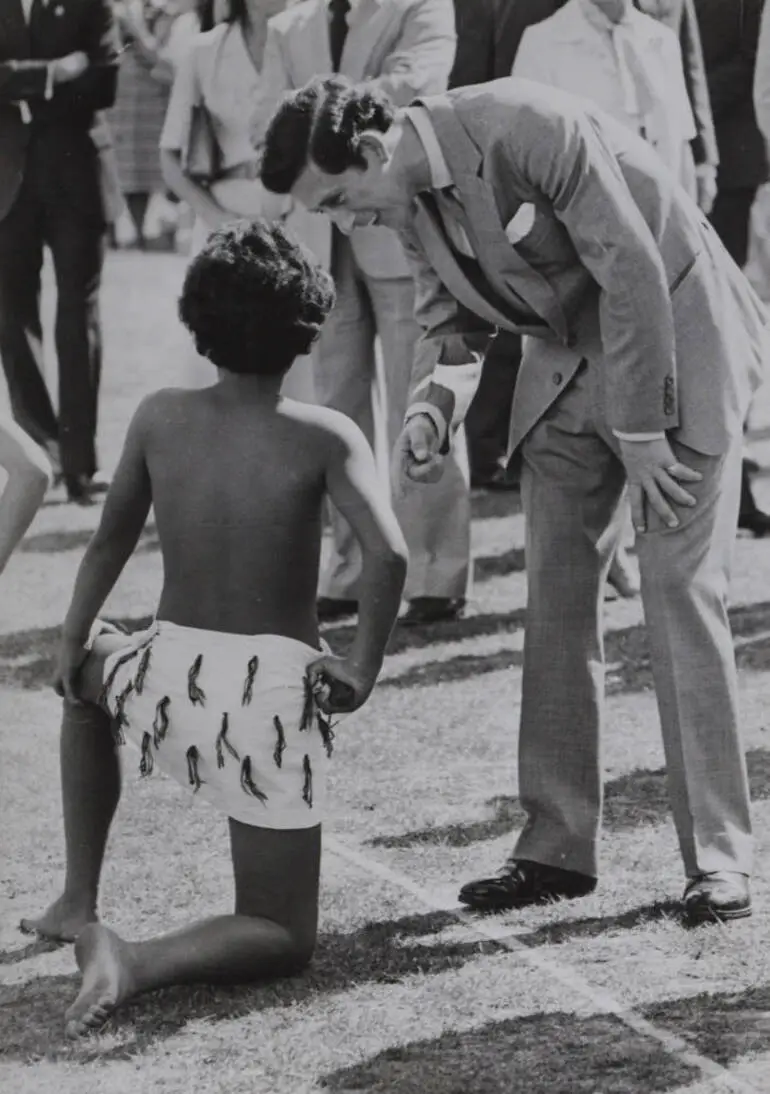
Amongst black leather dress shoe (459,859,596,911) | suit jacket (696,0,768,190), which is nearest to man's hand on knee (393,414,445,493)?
black leather dress shoe (459,859,596,911)

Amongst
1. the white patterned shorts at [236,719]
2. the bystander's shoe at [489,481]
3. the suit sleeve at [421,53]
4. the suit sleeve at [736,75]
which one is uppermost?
the suit sleeve at [421,53]

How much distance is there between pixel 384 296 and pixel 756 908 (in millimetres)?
3109

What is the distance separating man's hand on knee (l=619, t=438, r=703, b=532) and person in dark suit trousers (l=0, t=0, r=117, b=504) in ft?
17.7

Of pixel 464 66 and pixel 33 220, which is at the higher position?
pixel 464 66

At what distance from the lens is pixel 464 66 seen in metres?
8.09

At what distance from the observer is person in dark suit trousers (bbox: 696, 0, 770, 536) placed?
8.52 m

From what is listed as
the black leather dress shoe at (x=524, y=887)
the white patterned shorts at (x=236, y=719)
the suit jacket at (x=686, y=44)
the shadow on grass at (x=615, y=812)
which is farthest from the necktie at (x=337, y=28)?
the white patterned shorts at (x=236, y=719)

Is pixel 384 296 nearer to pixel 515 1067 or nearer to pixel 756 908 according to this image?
pixel 756 908

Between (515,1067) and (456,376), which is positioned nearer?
(515,1067)

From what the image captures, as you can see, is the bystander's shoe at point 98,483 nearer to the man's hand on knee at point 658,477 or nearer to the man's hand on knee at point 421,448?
the man's hand on knee at point 421,448

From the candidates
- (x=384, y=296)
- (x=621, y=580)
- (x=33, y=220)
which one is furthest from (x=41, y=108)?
(x=621, y=580)

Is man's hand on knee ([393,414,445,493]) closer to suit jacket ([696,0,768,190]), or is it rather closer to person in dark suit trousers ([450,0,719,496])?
person in dark suit trousers ([450,0,719,496])

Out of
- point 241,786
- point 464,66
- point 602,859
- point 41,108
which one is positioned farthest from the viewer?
point 41,108

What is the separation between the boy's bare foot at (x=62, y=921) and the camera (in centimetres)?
429
